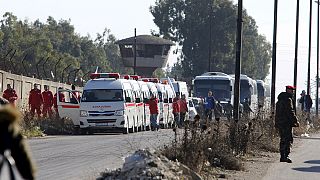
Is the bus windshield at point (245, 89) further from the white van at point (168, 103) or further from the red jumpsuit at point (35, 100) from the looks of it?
the red jumpsuit at point (35, 100)

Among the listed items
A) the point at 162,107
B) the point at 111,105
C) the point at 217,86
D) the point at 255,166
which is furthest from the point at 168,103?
the point at 255,166

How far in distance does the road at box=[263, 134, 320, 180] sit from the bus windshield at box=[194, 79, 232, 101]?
27776 mm

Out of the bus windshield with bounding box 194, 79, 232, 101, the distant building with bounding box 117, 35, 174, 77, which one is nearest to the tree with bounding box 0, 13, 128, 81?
the distant building with bounding box 117, 35, 174, 77

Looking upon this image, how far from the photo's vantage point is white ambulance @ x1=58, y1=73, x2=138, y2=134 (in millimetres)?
37969

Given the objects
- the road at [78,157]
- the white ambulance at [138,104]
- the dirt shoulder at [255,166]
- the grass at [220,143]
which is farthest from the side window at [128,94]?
the dirt shoulder at [255,166]

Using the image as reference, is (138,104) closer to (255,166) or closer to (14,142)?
(255,166)

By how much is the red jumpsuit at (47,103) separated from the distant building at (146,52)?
179 ft

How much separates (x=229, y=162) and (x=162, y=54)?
251ft

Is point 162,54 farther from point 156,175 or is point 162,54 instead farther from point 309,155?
point 156,175

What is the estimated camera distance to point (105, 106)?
125 ft

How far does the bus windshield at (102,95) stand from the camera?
38.3 metres

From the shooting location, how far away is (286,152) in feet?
75.6

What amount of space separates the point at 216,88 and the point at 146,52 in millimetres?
38838

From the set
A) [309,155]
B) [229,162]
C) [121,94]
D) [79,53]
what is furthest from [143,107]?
[79,53]
